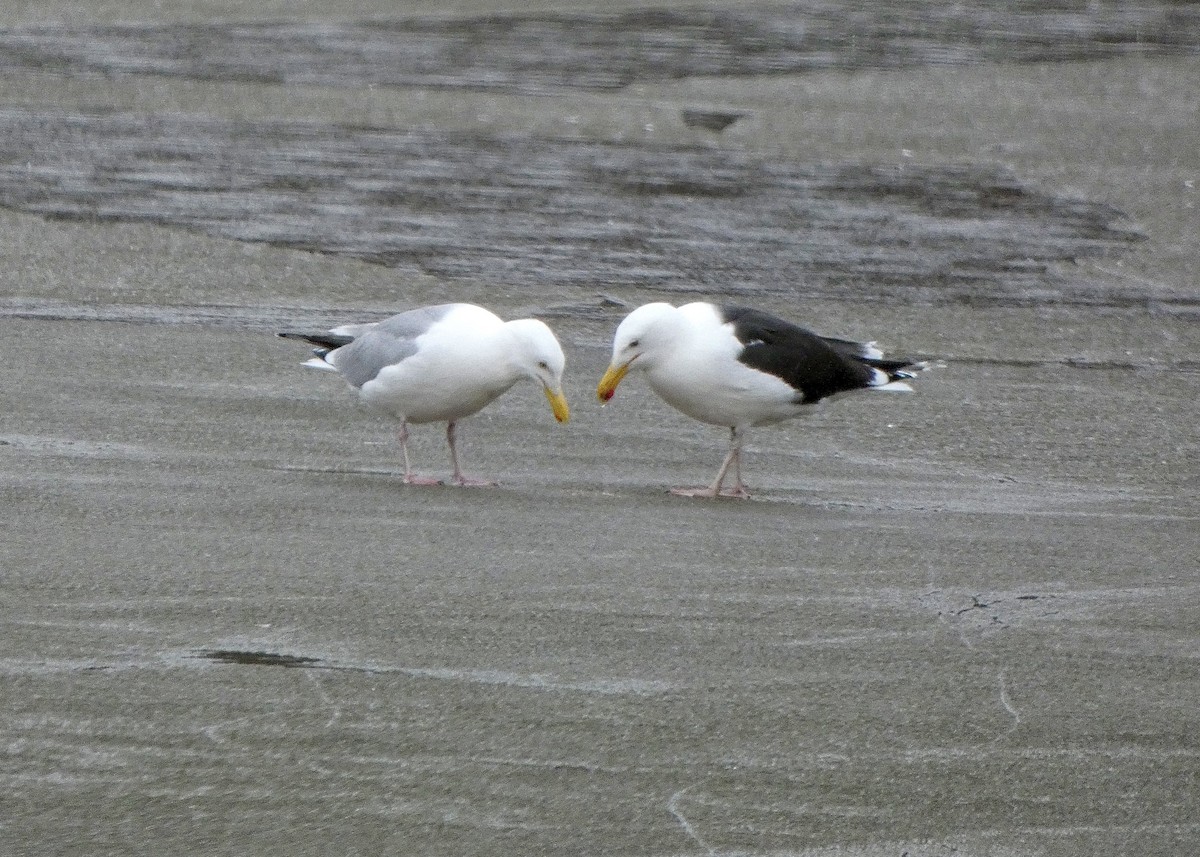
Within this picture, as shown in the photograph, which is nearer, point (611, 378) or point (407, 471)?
point (407, 471)

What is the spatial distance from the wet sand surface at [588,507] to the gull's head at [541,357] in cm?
38

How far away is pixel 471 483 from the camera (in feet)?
24.1

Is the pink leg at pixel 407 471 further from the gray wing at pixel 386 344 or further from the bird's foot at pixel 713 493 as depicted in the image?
the bird's foot at pixel 713 493

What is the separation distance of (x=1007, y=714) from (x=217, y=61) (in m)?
15.4

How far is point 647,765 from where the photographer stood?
15.2ft

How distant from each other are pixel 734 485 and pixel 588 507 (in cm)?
80

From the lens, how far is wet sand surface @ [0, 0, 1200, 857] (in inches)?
178

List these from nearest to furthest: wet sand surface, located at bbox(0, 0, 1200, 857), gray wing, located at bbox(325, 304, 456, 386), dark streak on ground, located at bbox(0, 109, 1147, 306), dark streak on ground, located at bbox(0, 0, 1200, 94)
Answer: wet sand surface, located at bbox(0, 0, 1200, 857)
gray wing, located at bbox(325, 304, 456, 386)
dark streak on ground, located at bbox(0, 109, 1147, 306)
dark streak on ground, located at bbox(0, 0, 1200, 94)

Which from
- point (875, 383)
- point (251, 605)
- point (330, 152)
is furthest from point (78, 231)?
point (251, 605)

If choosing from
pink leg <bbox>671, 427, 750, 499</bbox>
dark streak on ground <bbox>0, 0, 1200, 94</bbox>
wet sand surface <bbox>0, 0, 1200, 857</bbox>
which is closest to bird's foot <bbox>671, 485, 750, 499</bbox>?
pink leg <bbox>671, 427, 750, 499</bbox>

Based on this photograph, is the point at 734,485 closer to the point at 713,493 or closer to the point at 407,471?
the point at 713,493

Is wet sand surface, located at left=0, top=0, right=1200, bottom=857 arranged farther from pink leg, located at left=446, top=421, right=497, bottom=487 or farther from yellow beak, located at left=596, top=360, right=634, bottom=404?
yellow beak, located at left=596, top=360, right=634, bottom=404

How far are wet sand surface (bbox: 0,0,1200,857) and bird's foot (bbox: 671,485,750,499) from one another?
15 cm

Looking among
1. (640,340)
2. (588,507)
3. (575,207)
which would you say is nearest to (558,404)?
(640,340)
